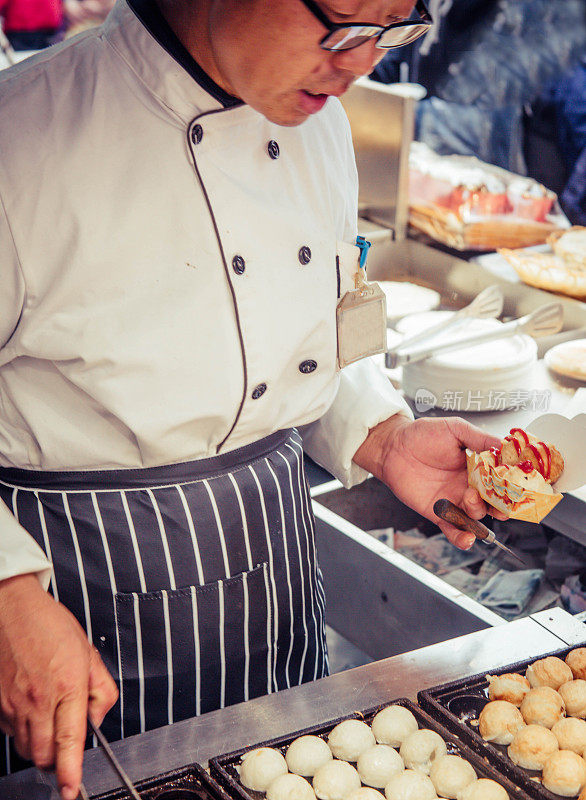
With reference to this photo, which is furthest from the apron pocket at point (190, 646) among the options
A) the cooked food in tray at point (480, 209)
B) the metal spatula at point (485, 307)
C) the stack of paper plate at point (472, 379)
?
the cooked food in tray at point (480, 209)

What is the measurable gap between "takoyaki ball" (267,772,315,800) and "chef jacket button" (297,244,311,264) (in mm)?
821

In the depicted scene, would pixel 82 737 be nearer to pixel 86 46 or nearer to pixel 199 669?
pixel 199 669

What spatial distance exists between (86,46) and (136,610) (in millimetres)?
923

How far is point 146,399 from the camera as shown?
1462 millimetres

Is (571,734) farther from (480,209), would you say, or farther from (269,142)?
(480,209)

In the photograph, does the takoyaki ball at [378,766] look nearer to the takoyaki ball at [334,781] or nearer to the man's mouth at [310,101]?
the takoyaki ball at [334,781]

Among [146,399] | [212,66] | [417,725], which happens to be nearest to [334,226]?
[212,66]

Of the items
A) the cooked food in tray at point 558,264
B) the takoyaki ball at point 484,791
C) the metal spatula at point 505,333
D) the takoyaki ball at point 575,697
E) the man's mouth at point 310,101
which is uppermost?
the man's mouth at point 310,101

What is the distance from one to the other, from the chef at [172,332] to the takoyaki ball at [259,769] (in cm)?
22

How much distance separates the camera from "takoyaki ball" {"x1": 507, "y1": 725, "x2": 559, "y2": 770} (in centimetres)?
130

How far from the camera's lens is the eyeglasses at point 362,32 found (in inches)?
→ 47.0

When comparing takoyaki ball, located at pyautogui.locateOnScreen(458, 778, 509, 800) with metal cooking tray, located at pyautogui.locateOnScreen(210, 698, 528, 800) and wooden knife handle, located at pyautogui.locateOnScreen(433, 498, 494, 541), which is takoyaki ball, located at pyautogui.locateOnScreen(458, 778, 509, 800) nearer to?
metal cooking tray, located at pyautogui.locateOnScreen(210, 698, 528, 800)

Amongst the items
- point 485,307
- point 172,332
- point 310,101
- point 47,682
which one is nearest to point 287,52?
point 310,101

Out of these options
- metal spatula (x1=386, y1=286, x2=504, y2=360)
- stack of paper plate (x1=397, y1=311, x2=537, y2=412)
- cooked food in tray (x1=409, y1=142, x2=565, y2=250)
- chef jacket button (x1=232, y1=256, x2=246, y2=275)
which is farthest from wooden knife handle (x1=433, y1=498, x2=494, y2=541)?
cooked food in tray (x1=409, y1=142, x2=565, y2=250)
